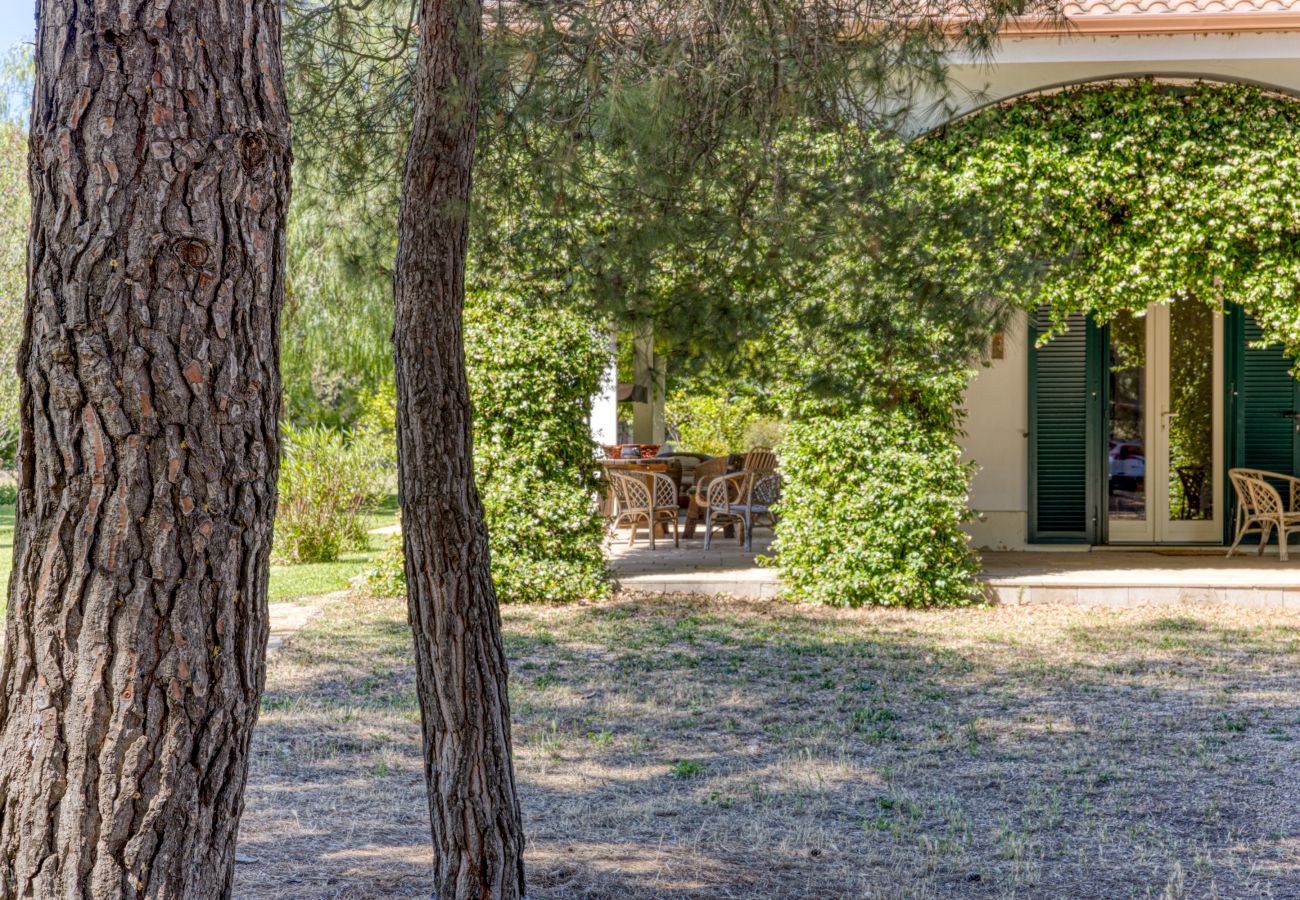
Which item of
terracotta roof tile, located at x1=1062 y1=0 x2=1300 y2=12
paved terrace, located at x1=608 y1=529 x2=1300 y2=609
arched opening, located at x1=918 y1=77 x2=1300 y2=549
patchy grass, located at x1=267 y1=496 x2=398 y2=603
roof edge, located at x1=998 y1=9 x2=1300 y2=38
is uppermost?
terracotta roof tile, located at x1=1062 y1=0 x2=1300 y2=12

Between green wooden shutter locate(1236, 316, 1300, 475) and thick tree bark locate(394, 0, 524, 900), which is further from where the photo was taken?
green wooden shutter locate(1236, 316, 1300, 475)

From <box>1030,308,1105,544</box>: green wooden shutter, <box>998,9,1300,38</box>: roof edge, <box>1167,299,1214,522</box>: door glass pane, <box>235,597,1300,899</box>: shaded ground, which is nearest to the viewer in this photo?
<box>235,597,1300,899</box>: shaded ground

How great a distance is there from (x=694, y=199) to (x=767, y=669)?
9.58 feet

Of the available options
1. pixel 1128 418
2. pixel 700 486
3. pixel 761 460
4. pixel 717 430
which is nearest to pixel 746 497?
pixel 700 486

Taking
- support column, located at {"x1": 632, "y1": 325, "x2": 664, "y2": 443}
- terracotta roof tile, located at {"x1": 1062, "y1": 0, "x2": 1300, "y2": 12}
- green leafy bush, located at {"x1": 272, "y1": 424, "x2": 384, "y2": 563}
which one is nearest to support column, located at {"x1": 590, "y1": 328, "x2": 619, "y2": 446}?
support column, located at {"x1": 632, "y1": 325, "x2": 664, "y2": 443}

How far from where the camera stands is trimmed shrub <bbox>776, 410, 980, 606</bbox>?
9.18 metres

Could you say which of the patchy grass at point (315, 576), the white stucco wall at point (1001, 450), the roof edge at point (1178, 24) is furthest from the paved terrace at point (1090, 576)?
the roof edge at point (1178, 24)

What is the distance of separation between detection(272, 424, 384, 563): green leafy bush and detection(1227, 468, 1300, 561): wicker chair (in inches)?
336

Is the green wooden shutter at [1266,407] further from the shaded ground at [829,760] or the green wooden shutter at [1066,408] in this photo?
the shaded ground at [829,760]

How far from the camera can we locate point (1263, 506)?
1080cm

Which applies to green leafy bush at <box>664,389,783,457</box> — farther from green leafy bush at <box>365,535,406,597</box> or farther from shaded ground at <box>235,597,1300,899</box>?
shaded ground at <box>235,597,1300,899</box>

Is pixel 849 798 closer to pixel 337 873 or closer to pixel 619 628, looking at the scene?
pixel 337 873

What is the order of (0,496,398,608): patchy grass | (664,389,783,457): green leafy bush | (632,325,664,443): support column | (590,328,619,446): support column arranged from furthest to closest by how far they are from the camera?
(664,389,783,457): green leafy bush < (0,496,398,608): patchy grass < (590,328,619,446): support column < (632,325,664,443): support column

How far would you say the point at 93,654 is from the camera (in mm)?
1803
